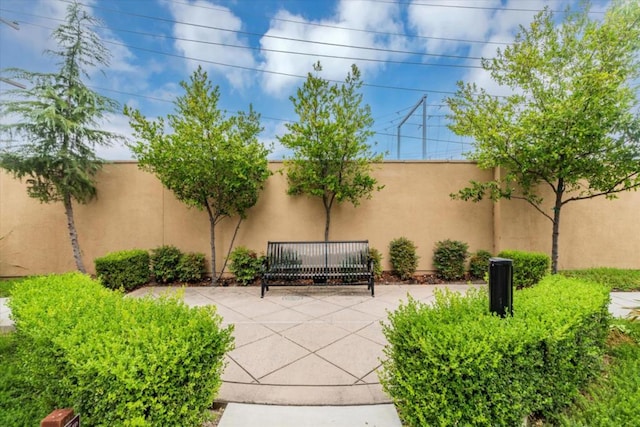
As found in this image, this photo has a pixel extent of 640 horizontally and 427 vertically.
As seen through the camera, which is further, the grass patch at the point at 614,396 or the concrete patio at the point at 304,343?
the concrete patio at the point at 304,343

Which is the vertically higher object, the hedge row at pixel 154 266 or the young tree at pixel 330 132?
the young tree at pixel 330 132

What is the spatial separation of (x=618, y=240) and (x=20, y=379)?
409 inches

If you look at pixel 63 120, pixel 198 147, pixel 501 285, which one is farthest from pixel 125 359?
pixel 63 120

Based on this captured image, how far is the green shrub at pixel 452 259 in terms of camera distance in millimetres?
5988

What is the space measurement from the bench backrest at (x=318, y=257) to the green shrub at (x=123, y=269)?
280 centimetres

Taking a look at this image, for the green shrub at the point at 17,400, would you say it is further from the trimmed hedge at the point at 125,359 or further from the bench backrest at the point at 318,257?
the bench backrest at the point at 318,257

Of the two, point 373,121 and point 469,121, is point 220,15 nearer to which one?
point 373,121

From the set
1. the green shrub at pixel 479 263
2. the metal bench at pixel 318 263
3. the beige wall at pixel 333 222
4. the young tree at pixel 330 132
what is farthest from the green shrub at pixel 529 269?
the young tree at pixel 330 132

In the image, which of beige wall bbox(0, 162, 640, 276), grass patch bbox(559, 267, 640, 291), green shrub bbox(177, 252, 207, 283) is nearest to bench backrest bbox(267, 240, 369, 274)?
beige wall bbox(0, 162, 640, 276)

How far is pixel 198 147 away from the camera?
5.11 metres

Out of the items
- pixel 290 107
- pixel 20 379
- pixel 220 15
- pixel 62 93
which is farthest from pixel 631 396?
pixel 220 15

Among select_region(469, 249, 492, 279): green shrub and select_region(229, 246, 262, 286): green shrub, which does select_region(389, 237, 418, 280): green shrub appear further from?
select_region(229, 246, 262, 286): green shrub

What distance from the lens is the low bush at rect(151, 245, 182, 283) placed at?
5766 mm

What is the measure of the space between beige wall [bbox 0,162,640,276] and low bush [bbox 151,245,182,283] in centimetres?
53
